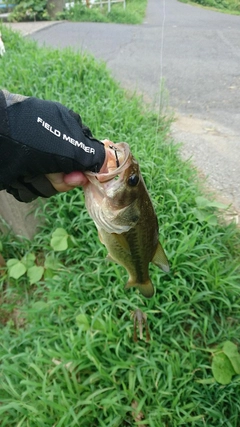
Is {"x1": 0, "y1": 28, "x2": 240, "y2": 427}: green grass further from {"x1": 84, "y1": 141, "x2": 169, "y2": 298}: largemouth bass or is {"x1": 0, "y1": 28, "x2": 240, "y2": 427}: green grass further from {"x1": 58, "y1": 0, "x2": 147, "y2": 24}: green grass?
{"x1": 58, "y1": 0, "x2": 147, "y2": 24}: green grass

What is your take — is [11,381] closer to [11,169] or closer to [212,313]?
[212,313]

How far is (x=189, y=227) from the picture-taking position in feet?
9.41

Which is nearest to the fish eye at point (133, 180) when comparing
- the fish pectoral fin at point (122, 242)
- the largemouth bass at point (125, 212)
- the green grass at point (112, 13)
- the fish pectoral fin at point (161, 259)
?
the largemouth bass at point (125, 212)

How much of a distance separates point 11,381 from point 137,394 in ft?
2.77

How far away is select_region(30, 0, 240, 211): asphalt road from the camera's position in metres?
3.85

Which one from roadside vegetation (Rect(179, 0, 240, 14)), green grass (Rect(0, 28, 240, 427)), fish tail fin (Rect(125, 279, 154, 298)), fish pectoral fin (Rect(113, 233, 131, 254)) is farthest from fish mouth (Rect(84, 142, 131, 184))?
roadside vegetation (Rect(179, 0, 240, 14))

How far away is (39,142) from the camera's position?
4.63ft

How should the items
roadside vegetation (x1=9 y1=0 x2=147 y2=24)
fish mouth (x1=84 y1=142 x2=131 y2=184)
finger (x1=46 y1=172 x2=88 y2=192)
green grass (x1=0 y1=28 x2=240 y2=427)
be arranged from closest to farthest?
fish mouth (x1=84 y1=142 x2=131 y2=184) < finger (x1=46 y1=172 x2=88 y2=192) < green grass (x1=0 y1=28 x2=240 y2=427) < roadside vegetation (x1=9 y1=0 x2=147 y2=24)

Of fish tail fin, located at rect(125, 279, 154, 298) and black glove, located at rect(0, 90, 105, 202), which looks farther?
fish tail fin, located at rect(125, 279, 154, 298)

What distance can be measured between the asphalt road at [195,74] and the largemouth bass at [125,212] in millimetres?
1733

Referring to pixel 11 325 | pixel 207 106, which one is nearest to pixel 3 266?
pixel 11 325

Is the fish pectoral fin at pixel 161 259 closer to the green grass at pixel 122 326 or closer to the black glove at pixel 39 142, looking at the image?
the black glove at pixel 39 142

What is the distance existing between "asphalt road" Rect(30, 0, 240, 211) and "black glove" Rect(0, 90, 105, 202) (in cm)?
205

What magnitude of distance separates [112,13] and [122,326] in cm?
1050
